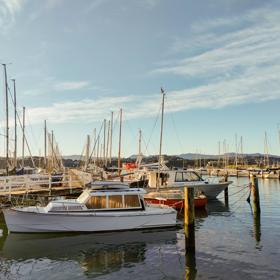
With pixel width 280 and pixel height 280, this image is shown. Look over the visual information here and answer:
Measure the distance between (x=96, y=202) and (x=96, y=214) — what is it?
2.39 feet

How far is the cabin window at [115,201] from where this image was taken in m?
20.4

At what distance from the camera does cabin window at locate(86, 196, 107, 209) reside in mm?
20250

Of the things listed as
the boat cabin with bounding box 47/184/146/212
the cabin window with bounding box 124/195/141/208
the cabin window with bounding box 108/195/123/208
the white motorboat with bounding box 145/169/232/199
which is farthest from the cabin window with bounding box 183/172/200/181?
the cabin window with bounding box 108/195/123/208

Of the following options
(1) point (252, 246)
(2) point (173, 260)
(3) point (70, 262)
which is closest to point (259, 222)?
(1) point (252, 246)

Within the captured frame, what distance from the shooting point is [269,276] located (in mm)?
13555

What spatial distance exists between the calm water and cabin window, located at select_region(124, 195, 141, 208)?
4.87 feet

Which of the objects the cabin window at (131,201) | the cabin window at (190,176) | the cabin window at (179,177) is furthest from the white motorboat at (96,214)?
the cabin window at (190,176)

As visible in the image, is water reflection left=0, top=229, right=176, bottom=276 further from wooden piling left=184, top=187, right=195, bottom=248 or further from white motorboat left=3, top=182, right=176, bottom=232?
wooden piling left=184, top=187, right=195, bottom=248

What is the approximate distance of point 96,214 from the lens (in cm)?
1984

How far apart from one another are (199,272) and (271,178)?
5847cm

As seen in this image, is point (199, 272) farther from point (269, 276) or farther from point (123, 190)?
point (123, 190)

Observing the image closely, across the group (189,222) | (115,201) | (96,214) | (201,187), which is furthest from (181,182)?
(189,222)

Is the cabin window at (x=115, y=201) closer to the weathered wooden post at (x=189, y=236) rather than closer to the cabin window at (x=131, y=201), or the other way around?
the cabin window at (x=131, y=201)

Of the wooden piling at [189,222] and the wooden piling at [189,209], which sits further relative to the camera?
the wooden piling at [189,209]
